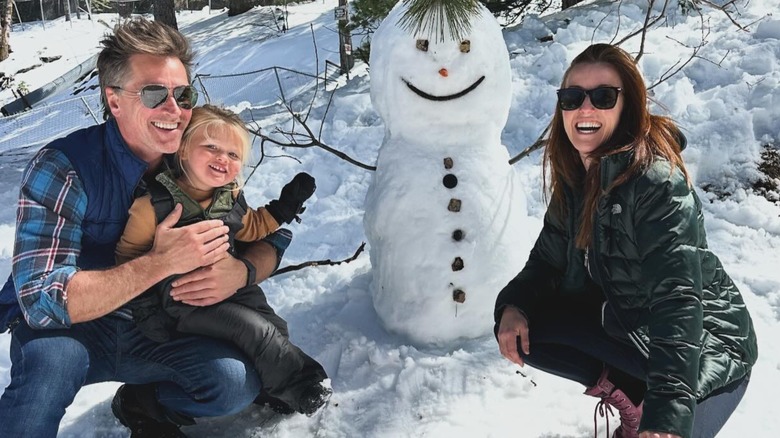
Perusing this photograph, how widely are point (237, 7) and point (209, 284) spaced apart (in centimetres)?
1359

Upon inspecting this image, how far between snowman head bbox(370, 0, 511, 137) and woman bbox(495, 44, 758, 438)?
2.13 ft

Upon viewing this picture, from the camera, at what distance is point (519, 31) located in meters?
6.39

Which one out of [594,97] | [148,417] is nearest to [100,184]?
[148,417]

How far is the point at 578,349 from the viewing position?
1.90 meters

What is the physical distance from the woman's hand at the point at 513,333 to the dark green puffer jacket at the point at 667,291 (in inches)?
10.2

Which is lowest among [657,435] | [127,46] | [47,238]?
[657,435]

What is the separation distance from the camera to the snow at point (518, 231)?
85.3 inches

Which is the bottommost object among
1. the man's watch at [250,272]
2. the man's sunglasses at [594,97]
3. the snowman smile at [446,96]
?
the man's watch at [250,272]

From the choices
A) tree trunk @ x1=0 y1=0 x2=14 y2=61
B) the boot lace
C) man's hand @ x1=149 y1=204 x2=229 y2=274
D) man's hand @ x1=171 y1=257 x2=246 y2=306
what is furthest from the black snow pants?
tree trunk @ x1=0 y1=0 x2=14 y2=61

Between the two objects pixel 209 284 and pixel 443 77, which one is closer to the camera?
pixel 209 284

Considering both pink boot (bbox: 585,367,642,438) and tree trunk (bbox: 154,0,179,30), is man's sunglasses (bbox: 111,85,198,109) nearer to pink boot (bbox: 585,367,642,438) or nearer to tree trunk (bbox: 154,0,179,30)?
pink boot (bbox: 585,367,642,438)

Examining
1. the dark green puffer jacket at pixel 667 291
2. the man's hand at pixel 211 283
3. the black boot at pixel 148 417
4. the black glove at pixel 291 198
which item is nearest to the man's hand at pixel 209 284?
the man's hand at pixel 211 283

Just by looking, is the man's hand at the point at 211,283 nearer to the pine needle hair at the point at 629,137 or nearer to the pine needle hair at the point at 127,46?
the pine needle hair at the point at 127,46

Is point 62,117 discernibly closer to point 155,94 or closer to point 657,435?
point 155,94
